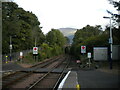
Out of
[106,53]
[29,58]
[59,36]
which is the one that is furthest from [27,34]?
[59,36]

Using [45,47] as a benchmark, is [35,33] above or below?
above

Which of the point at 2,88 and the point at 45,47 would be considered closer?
the point at 2,88

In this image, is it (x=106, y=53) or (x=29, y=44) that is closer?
(x=106, y=53)

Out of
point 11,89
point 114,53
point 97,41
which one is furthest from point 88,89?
point 97,41

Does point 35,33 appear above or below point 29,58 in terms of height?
above

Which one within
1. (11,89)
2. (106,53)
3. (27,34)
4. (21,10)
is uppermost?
(21,10)

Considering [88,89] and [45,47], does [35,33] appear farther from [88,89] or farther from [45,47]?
[88,89]

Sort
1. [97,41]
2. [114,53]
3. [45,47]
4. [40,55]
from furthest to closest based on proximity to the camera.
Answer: [45,47]
[40,55]
[97,41]
[114,53]

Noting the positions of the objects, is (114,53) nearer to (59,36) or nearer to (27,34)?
(27,34)

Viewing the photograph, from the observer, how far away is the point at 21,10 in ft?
220

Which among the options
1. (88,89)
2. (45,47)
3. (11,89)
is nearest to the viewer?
(88,89)

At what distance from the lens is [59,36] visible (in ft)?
423

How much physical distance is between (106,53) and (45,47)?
37805mm

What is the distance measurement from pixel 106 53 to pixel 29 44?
42.2 metres
